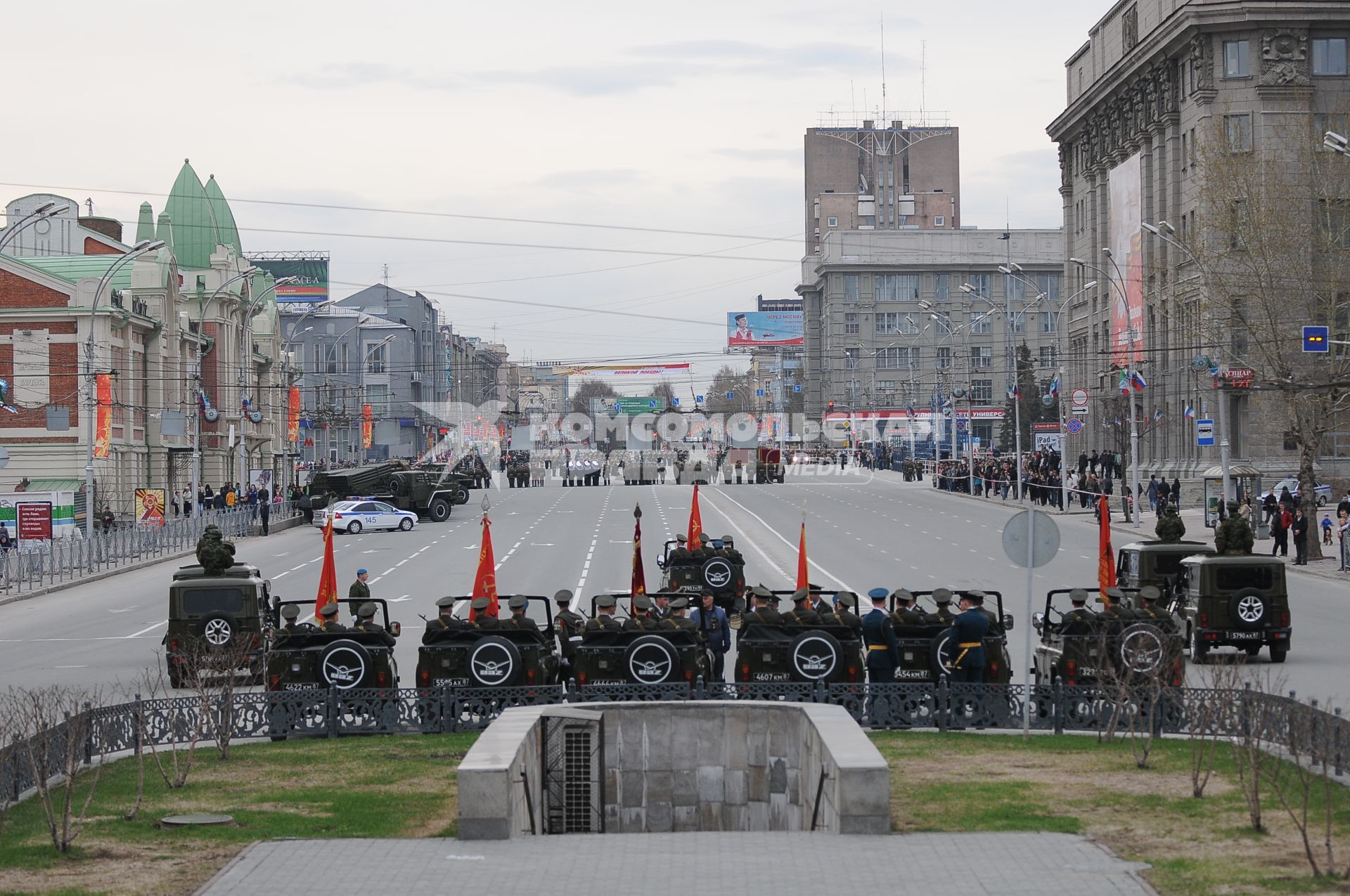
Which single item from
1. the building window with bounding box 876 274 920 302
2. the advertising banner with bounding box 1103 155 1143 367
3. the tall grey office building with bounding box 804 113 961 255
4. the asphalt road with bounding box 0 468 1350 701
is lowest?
the asphalt road with bounding box 0 468 1350 701

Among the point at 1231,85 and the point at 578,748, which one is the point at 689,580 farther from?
the point at 1231,85

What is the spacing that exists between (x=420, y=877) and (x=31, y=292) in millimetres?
62970

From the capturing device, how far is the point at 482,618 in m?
18.6

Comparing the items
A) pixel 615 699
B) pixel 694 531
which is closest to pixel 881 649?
pixel 615 699

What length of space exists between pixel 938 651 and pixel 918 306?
14138cm

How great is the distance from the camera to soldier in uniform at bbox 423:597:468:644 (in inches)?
725

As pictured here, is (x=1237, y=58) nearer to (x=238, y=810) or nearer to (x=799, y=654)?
(x=799, y=654)

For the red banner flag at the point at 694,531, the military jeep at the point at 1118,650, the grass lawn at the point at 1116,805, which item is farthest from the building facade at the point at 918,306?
the grass lawn at the point at 1116,805

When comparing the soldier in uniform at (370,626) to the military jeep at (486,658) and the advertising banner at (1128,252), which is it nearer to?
the military jeep at (486,658)

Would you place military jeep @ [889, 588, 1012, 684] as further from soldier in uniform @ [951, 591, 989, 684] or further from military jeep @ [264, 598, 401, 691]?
military jeep @ [264, 598, 401, 691]

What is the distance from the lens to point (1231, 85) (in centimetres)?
→ 6988

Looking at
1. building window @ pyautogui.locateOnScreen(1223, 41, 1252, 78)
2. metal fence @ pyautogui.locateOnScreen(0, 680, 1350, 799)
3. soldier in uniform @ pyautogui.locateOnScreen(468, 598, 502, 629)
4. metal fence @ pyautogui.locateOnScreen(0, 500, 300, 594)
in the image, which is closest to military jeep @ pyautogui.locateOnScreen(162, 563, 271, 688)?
metal fence @ pyautogui.locateOnScreen(0, 680, 1350, 799)

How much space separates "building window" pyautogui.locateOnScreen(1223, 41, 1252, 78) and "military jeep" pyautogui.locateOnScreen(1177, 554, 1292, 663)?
5205cm

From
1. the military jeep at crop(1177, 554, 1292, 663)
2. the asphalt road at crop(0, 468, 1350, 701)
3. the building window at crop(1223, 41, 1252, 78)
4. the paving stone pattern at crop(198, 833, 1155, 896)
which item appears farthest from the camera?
the building window at crop(1223, 41, 1252, 78)
